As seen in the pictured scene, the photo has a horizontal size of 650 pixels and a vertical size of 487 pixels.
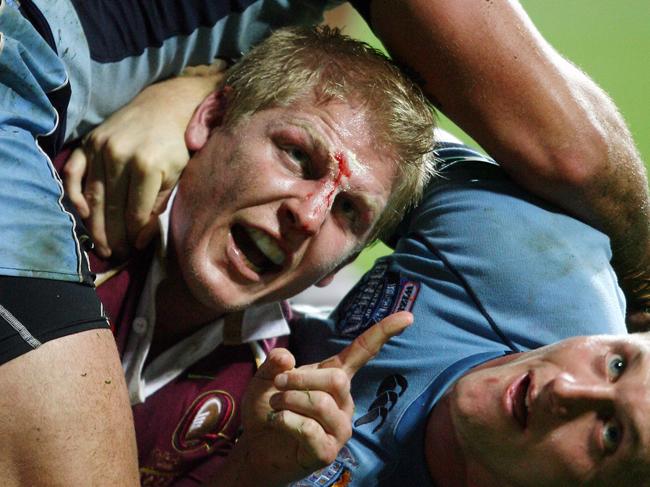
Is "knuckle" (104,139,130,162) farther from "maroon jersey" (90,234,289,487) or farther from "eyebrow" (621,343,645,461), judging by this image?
"eyebrow" (621,343,645,461)

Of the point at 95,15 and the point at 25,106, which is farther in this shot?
the point at 95,15

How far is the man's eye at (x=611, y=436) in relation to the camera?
113cm

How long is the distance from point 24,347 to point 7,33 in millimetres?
362

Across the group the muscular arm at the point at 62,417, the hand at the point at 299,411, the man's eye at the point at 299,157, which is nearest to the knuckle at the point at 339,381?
the hand at the point at 299,411

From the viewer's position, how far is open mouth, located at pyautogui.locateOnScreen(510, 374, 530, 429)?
1.15 metres

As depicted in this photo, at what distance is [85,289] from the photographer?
0.95 meters

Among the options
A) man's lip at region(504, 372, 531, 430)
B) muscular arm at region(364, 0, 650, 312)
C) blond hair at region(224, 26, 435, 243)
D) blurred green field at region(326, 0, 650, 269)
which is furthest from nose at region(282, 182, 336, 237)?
blurred green field at region(326, 0, 650, 269)

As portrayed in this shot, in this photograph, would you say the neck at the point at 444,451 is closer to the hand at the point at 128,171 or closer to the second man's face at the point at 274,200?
the second man's face at the point at 274,200

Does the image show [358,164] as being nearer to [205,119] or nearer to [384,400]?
[205,119]

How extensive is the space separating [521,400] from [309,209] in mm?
380

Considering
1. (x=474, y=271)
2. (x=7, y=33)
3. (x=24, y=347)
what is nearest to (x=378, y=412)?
(x=474, y=271)

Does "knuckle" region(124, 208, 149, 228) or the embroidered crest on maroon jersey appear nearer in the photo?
"knuckle" region(124, 208, 149, 228)

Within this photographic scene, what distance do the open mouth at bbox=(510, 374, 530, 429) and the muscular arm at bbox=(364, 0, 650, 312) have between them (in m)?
0.29

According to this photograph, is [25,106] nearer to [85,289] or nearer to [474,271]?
[85,289]
